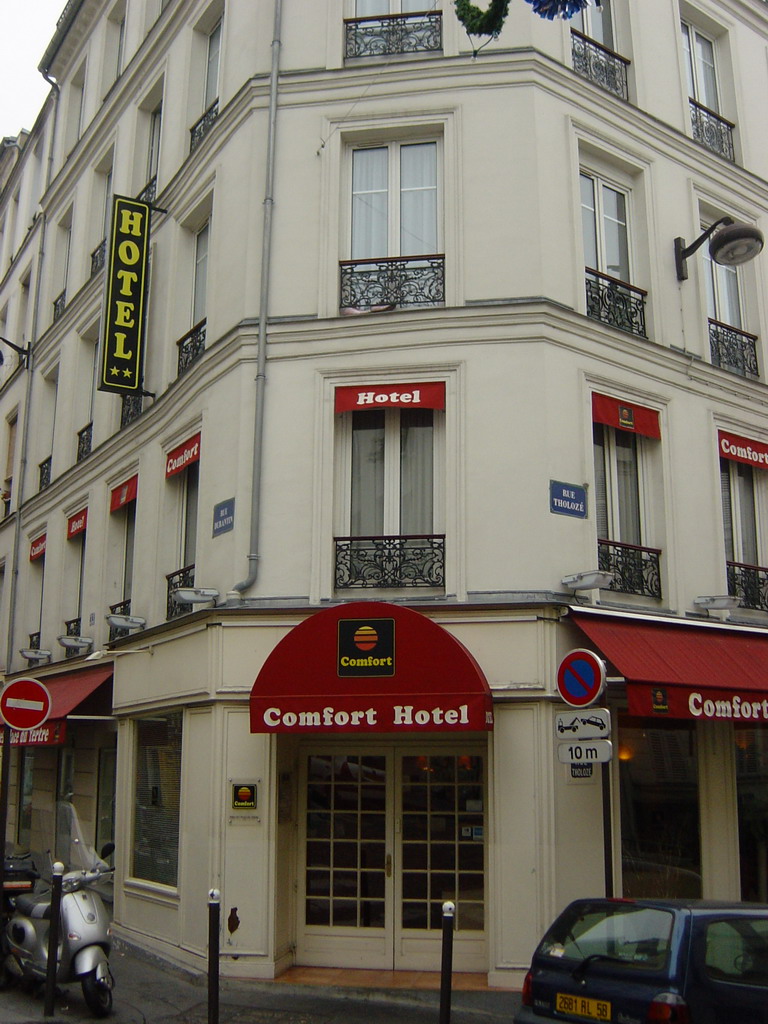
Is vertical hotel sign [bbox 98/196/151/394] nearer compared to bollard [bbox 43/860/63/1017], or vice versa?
bollard [bbox 43/860/63/1017]

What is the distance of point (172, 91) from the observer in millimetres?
15047

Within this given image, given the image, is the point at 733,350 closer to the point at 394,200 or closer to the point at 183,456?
the point at 394,200

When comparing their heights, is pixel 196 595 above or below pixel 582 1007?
above

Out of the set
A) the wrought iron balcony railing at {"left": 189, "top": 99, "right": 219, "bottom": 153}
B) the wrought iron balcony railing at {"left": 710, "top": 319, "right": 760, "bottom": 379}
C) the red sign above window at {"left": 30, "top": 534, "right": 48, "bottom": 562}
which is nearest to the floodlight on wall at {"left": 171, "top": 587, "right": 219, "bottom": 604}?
the wrought iron balcony railing at {"left": 189, "top": 99, "right": 219, "bottom": 153}

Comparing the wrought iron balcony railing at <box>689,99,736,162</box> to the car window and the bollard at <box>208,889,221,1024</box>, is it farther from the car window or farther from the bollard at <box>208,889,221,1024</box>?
the bollard at <box>208,889,221,1024</box>

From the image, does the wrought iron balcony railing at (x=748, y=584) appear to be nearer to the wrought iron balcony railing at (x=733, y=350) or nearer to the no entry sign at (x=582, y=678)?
the wrought iron balcony railing at (x=733, y=350)

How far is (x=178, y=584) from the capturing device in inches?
512

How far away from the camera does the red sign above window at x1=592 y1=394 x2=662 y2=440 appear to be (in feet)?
37.7

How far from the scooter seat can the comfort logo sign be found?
342 cm

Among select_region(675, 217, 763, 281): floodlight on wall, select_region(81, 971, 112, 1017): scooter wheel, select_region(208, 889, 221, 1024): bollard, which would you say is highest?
select_region(675, 217, 763, 281): floodlight on wall

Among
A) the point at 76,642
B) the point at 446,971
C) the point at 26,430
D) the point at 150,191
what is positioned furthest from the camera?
the point at 26,430

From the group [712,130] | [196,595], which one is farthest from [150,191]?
[712,130]

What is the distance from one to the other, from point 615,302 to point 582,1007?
8082mm

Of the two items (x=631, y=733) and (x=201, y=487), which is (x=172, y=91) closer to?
(x=201, y=487)
